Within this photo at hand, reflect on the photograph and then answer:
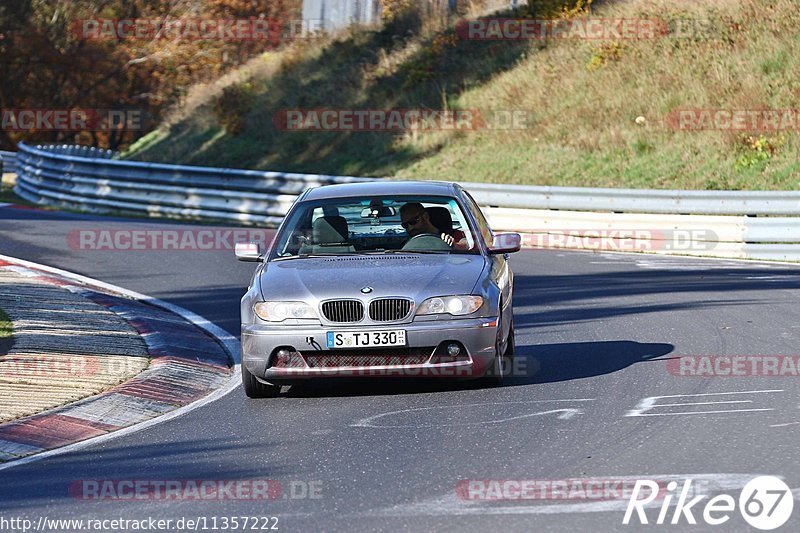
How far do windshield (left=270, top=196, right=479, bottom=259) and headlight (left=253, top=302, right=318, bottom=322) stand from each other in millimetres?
908

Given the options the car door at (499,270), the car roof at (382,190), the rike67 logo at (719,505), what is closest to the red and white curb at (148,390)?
the car roof at (382,190)

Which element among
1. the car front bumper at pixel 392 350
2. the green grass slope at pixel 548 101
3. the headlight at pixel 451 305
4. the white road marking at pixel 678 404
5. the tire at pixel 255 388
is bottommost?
the tire at pixel 255 388

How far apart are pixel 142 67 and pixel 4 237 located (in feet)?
135

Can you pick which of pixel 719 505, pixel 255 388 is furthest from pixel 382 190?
pixel 719 505

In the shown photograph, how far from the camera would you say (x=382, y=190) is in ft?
34.8

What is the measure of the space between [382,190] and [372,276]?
4.83ft

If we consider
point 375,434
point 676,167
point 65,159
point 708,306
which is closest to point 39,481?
point 375,434

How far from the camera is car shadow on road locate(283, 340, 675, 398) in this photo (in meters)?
9.76

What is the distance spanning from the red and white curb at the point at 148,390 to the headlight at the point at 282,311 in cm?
86

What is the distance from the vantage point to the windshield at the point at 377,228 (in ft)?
33.3

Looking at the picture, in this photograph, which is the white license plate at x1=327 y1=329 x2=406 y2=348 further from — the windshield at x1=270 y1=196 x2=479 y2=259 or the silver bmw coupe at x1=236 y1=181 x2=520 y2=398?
the windshield at x1=270 y1=196 x2=479 y2=259

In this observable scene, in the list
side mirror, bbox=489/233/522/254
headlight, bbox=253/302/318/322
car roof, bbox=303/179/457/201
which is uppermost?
car roof, bbox=303/179/457/201

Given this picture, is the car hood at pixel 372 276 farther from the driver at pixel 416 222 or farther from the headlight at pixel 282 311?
the driver at pixel 416 222

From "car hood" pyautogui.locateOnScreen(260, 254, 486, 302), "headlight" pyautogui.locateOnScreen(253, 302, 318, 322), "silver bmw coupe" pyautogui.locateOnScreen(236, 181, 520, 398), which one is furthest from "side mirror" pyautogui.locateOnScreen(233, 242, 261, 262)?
"headlight" pyautogui.locateOnScreen(253, 302, 318, 322)
